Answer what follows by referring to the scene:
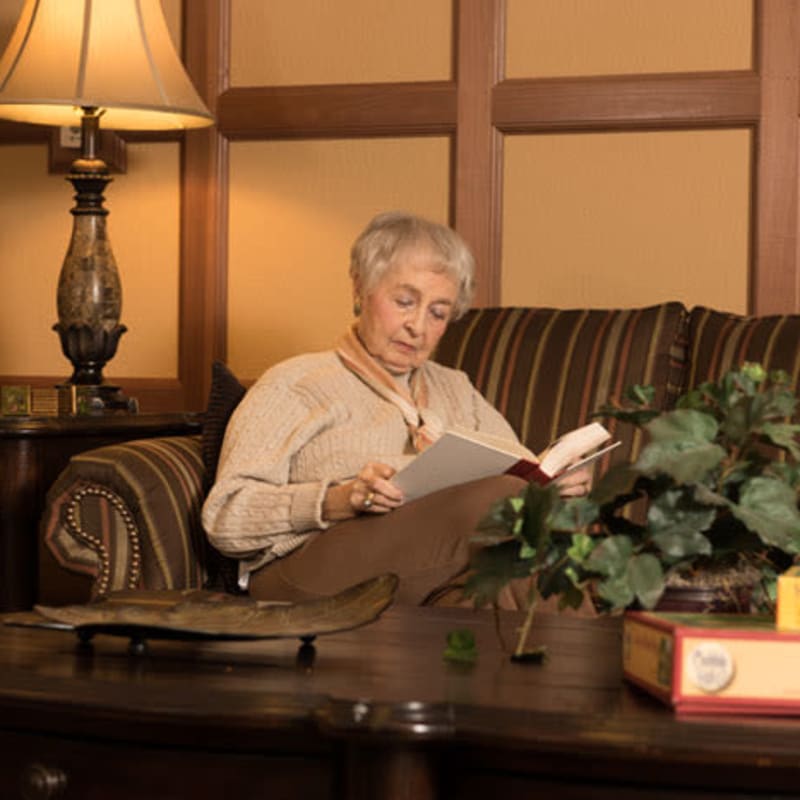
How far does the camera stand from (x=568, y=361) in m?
3.07

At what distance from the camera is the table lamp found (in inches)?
126

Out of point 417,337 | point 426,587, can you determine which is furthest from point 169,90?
point 426,587

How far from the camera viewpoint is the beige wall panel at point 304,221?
357 centimetres

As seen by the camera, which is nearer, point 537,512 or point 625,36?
point 537,512

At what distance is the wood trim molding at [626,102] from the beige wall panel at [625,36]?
0.03m

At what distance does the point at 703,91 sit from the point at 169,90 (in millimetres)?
1080

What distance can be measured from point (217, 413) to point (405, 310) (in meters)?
0.38

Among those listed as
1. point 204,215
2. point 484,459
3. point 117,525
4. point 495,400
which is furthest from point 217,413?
point 204,215

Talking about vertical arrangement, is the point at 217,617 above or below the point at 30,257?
below

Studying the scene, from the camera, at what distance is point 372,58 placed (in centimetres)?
358

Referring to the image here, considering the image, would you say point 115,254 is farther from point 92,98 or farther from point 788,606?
point 788,606

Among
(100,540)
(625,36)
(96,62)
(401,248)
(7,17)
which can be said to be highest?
(7,17)

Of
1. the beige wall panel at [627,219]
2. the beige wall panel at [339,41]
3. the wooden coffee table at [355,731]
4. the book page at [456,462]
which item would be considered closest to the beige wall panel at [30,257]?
the beige wall panel at [339,41]

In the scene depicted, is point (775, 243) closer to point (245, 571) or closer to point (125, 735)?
point (245, 571)
